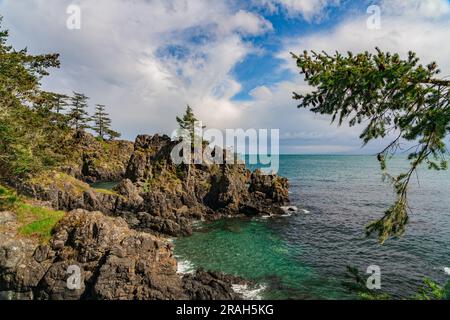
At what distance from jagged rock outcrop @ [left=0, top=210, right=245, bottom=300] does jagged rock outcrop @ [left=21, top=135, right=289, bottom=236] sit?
523 inches

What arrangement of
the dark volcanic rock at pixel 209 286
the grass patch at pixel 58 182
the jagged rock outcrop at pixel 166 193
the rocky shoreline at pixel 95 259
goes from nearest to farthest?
the rocky shoreline at pixel 95 259 → the dark volcanic rock at pixel 209 286 → the grass patch at pixel 58 182 → the jagged rock outcrop at pixel 166 193

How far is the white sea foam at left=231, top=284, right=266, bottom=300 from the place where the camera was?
62.3ft

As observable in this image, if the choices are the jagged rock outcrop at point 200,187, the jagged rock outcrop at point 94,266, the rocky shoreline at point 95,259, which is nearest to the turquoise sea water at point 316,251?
the rocky shoreline at point 95,259

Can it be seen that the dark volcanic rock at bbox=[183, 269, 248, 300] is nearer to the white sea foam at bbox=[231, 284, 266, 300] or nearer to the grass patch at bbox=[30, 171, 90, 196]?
the white sea foam at bbox=[231, 284, 266, 300]

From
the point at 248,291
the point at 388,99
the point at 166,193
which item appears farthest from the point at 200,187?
the point at 388,99

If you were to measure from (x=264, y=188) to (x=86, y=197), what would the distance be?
34.8 metres

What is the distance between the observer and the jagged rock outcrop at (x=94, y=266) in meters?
16.3

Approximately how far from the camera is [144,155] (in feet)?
181

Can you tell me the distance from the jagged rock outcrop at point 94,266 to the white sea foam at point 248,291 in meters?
0.88

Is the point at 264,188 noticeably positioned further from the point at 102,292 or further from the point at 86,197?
the point at 102,292

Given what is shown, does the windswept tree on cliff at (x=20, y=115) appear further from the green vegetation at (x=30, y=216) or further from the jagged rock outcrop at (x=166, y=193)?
the jagged rock outcrop at (x=166, y=193)

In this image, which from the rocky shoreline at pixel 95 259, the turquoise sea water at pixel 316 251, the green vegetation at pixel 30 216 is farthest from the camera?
the turquoise sea water at pixel 316 251

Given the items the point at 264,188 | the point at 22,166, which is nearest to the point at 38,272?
the point at 22,166

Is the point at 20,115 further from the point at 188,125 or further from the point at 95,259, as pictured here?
the point at 188,125
